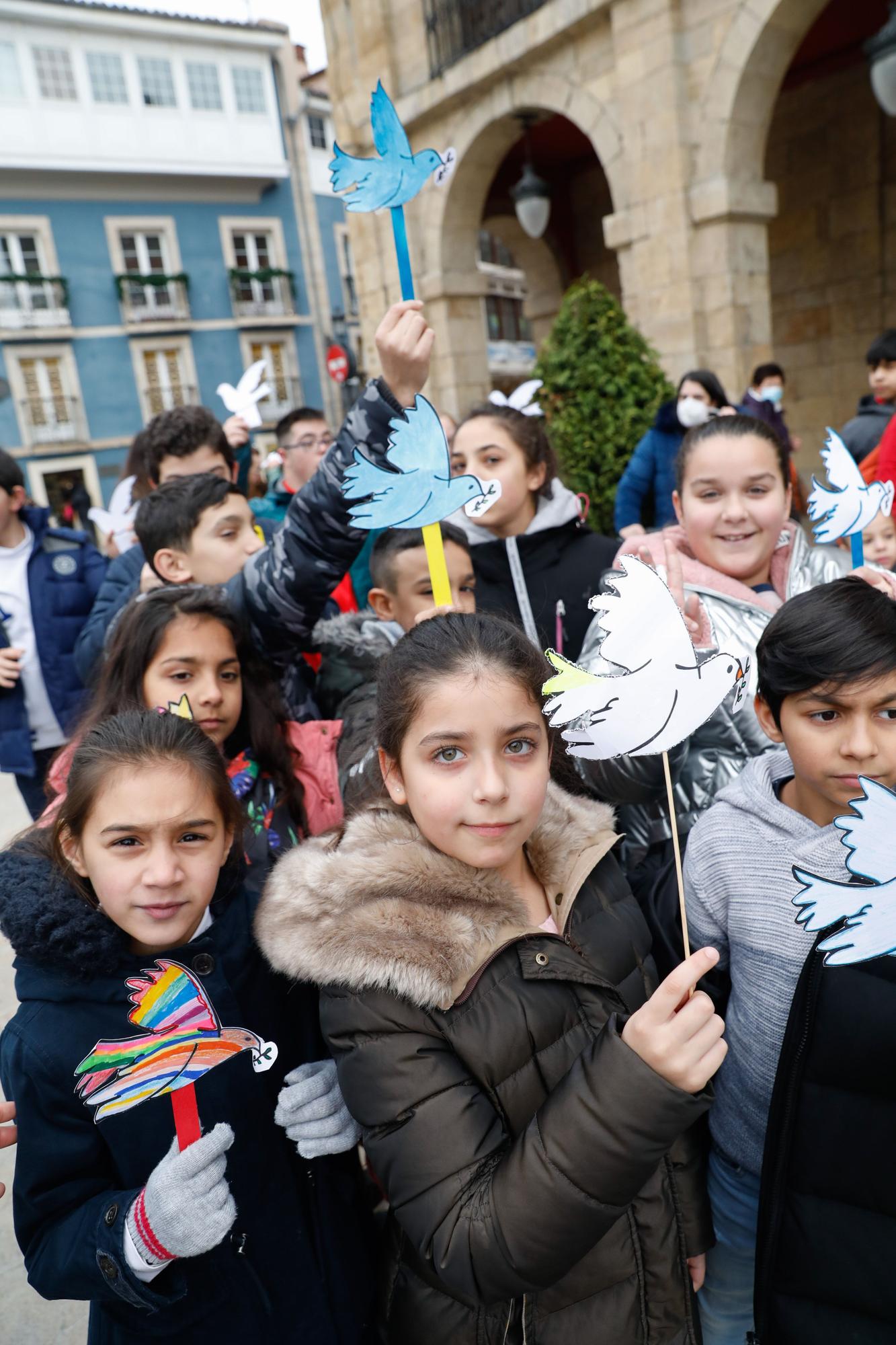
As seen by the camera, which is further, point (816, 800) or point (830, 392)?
point (830, 392)

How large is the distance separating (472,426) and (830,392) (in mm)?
7469

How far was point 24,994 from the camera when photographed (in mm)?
1207

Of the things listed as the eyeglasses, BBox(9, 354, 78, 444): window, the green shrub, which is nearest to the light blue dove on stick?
the eyeglasses

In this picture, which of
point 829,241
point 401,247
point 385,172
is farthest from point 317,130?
point 401,247

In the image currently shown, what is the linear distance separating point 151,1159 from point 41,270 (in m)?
24.7

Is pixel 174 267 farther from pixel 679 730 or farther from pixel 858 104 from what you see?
pixel 679 730

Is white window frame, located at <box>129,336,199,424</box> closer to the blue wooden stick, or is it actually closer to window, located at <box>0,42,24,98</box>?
window, located at <box>0,42,24,98</box>

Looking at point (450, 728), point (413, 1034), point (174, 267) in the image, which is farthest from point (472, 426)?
point (174, 267)

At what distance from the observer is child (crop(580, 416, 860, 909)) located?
1.70m

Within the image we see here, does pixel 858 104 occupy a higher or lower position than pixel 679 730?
higher

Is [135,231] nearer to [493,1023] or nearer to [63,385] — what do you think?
[63,385]

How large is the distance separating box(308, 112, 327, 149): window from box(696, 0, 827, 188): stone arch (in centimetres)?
2196

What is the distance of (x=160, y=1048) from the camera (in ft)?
3.58

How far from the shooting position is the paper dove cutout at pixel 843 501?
65.2 inches
